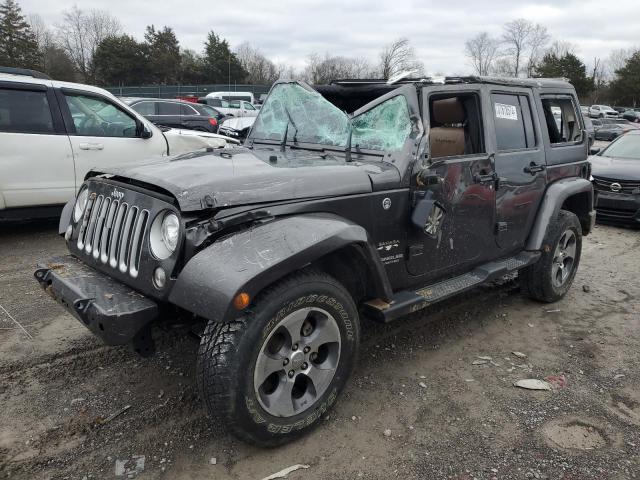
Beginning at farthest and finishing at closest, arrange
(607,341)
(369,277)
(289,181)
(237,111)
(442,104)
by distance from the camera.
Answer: (237,111) → (607,341) → (442,104) → (369,277) → (289,181)

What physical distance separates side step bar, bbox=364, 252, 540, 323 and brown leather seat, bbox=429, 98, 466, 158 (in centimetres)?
94

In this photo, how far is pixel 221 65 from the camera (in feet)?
203

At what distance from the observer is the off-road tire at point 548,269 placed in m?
4.68

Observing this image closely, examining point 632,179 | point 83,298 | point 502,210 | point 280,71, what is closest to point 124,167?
point 83,298

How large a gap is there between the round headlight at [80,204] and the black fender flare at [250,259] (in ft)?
4.23

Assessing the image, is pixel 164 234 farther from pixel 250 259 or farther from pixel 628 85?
pixel 628 85

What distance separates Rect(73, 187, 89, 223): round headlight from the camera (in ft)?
11.0

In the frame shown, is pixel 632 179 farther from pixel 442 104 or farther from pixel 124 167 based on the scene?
pixel 124 167

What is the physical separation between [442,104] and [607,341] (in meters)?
2.36

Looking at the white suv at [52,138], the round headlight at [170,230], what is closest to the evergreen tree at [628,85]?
the white suv at [52,138]

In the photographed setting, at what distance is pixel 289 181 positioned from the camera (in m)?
2.92

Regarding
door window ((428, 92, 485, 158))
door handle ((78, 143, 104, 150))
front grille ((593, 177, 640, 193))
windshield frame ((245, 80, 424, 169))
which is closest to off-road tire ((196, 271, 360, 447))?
windshield frame ((245, 80, 424, 169))

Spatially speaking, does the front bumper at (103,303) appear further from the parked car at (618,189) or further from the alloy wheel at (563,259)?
the parked car at (618,189)

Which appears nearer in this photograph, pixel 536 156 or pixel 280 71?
pixel 536 156
